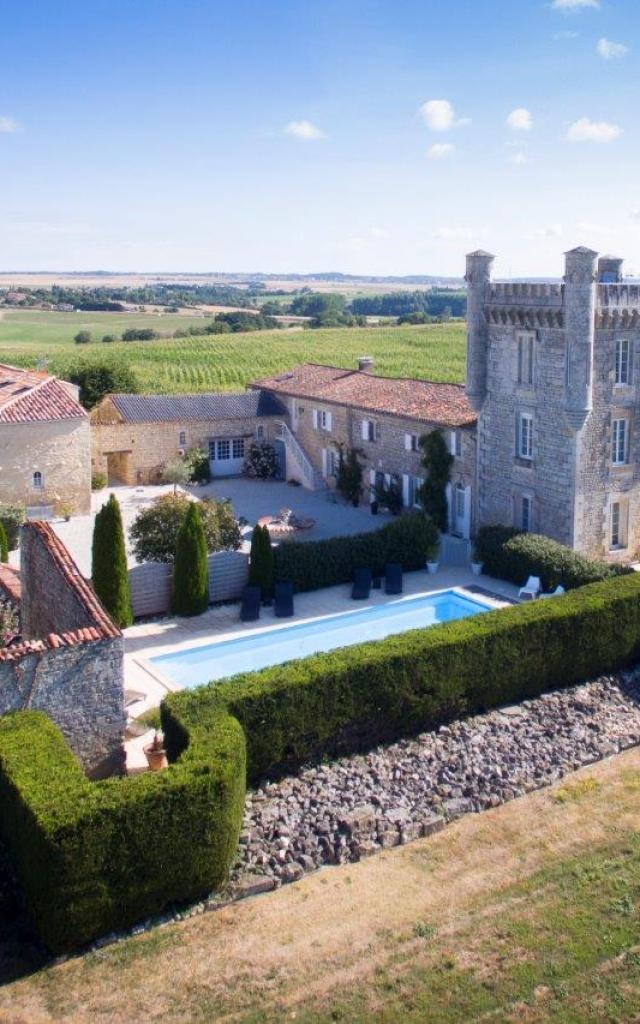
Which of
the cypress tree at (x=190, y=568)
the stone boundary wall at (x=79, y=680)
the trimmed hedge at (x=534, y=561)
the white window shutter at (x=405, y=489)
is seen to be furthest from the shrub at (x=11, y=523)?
the stone boundary wall at (x=79, y=680)

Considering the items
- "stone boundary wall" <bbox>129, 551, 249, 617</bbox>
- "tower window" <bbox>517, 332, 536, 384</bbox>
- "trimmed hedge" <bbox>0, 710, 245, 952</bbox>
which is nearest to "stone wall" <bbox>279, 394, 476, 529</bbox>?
"tower window" <bbox>517, 332, 536, 384</bbox>

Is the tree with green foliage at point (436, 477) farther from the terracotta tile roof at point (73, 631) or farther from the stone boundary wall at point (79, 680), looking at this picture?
the stone boundary wall at point (79, 680)

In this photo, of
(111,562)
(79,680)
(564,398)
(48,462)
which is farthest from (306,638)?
(48,462)

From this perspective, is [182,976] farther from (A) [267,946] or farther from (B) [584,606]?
(B) [584,606]

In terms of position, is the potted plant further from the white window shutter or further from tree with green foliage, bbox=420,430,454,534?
the white window shutter

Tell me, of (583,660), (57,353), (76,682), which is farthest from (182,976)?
(57,353)

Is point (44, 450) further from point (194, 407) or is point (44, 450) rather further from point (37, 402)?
point (194, 407)
